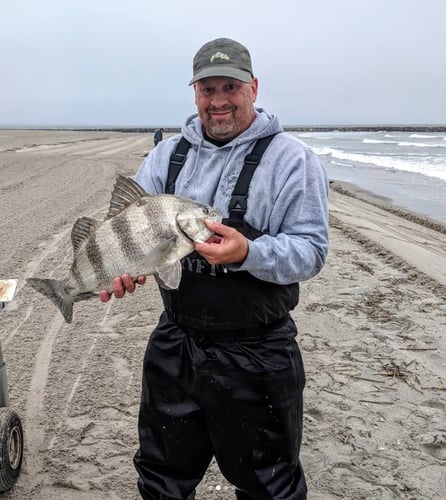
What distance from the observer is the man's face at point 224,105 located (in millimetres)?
2609

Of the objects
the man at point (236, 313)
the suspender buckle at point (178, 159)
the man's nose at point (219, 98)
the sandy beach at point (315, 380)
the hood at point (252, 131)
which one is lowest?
the sandy beach at point (315, 380)

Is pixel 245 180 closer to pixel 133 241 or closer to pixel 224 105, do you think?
pixel 224 105

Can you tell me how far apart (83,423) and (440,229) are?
10.9 metres

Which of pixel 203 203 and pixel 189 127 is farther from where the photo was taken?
pixel 189 127

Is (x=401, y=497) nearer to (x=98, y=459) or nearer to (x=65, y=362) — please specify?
(x=98, y=459)

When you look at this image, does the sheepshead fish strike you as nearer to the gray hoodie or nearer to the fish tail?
the fish tail

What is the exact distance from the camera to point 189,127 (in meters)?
2.84

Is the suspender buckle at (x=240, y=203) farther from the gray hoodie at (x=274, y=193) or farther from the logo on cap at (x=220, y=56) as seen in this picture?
the logo on cap at (x=220, y=56)

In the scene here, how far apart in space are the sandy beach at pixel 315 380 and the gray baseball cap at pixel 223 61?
251cm

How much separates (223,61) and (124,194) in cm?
82

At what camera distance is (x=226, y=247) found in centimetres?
221

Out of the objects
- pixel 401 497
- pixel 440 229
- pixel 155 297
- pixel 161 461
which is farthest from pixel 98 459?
pixel 440 229

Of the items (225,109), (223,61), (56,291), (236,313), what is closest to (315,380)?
(236,313)

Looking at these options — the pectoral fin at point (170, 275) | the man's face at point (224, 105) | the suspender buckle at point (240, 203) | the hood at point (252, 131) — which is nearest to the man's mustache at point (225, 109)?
the man's face at point (224, 105)
